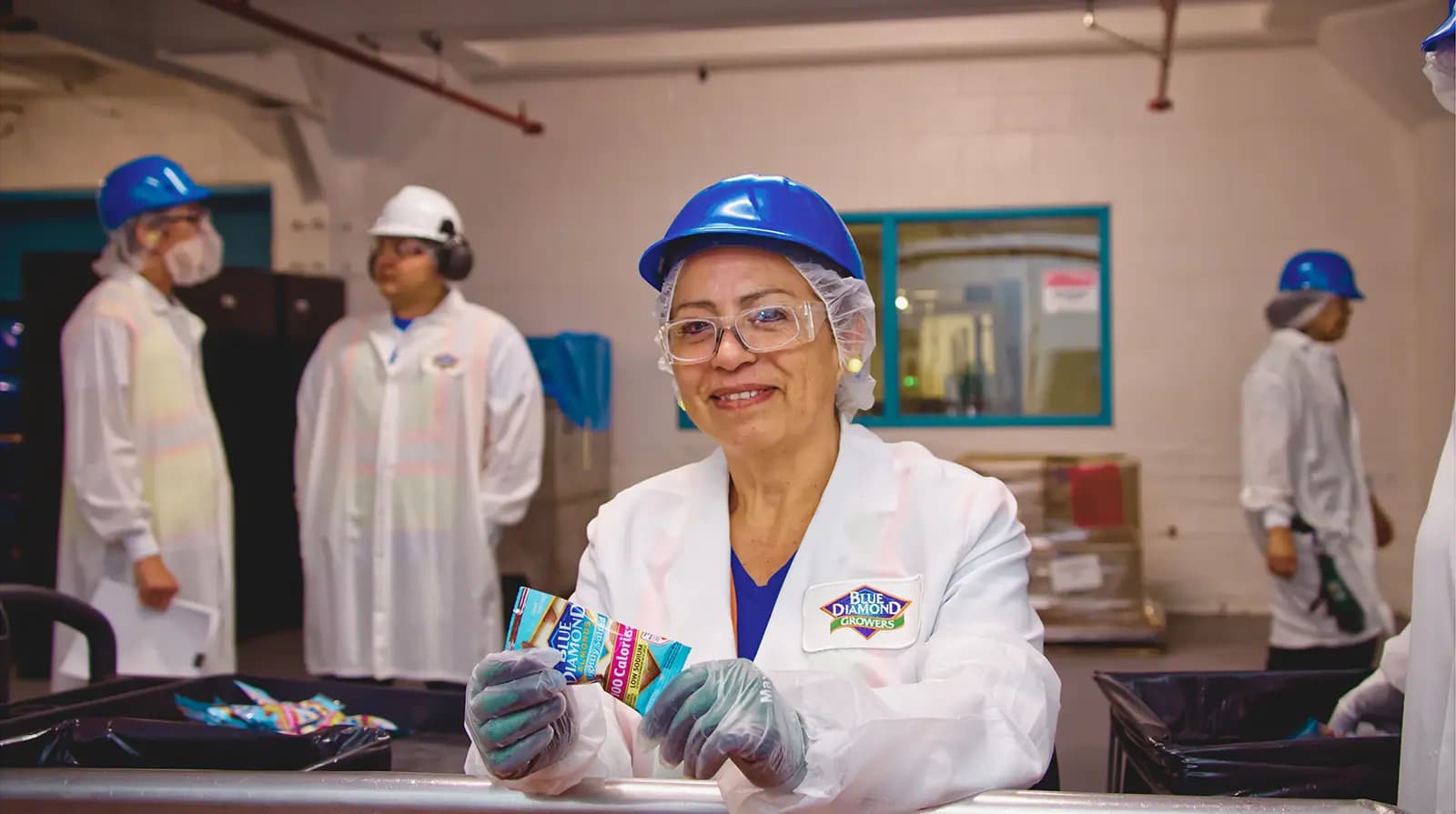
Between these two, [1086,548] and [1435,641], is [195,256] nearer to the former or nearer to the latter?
[1435,641]

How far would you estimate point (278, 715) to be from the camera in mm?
1882

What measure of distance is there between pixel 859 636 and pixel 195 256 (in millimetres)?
2637

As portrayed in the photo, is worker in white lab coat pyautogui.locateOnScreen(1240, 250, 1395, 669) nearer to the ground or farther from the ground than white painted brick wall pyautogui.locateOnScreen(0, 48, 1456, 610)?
nearer to the ground

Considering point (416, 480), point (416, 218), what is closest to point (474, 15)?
point (416, 218)

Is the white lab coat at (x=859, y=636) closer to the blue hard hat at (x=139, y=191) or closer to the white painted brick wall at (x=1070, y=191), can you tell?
the blue hard hat at (x=139, y=191)

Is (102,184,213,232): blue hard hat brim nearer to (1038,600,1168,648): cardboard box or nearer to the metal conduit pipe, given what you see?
the metal conduit pipe

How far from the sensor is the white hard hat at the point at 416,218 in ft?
11.0

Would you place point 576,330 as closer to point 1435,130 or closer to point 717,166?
point 717,166

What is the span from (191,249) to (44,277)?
70.6 inches

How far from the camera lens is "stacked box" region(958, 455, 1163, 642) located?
489 cm

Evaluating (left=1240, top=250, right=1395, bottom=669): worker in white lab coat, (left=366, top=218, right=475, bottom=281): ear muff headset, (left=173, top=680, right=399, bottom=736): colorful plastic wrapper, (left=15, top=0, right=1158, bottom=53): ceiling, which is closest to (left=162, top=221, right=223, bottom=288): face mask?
(left=366, top=218, right=475, bottom=281): ear muff headset

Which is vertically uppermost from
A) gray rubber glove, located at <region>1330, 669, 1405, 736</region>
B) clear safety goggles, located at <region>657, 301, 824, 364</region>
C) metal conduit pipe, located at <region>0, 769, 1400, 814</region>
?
clear safety goggles, located at <region>657, 301, 824, 364</region>

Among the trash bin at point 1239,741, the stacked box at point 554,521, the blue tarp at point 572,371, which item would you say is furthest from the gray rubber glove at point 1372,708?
the blue tarp at point 572,371

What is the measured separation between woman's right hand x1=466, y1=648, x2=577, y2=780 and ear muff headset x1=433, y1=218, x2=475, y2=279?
251 cm
